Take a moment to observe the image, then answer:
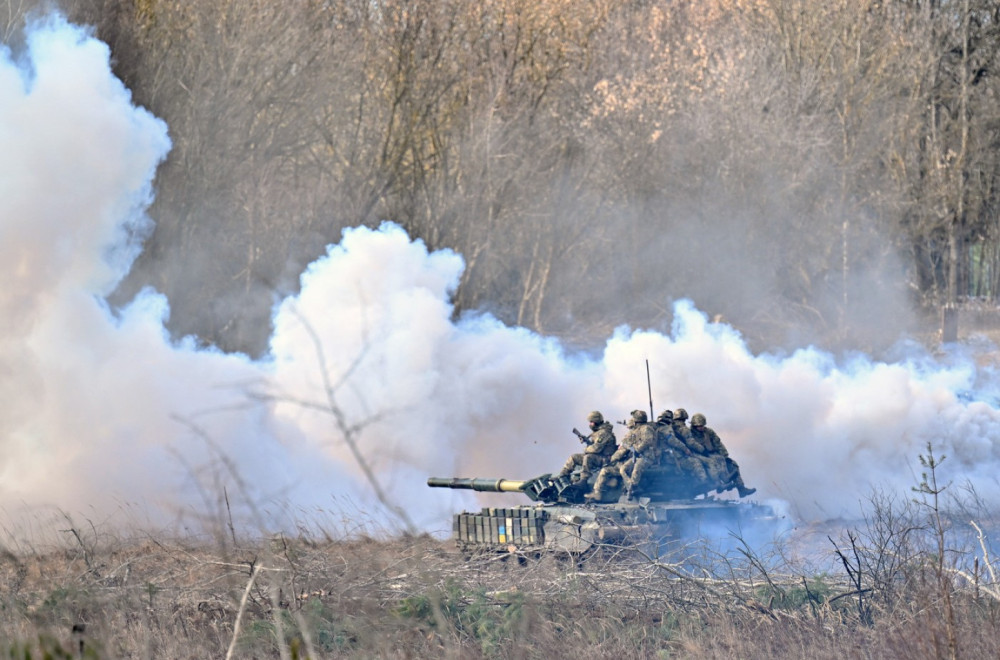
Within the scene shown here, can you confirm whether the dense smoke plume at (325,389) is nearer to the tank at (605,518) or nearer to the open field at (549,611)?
the tank at (605,518)

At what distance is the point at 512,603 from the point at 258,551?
2.51 metres

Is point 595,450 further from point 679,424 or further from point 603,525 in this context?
point 603,525

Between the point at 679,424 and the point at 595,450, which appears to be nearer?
the point at 595,450

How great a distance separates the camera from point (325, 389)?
72.2 feet

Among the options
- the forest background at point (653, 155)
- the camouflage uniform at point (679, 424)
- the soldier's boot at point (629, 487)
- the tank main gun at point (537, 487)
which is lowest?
the soldier's boot at point (629, 487)

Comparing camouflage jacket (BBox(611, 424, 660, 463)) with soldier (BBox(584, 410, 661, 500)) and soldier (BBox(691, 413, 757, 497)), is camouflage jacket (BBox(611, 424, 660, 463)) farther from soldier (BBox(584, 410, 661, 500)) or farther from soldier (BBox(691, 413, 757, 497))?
soldier (BBox(691, 413, 757, 497))

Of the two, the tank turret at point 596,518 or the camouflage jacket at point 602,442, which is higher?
the camouflage jacket at point 602,442

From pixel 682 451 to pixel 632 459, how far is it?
856 mm

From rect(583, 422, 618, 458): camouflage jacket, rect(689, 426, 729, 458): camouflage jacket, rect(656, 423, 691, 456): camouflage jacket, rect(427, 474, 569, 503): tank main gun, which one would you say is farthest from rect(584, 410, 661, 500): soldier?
rect(689, 426, 729, 458): camouflage jacket

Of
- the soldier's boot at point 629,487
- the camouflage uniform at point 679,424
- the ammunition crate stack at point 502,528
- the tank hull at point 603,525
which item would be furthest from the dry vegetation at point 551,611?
the camouflage uniform at point 679,424

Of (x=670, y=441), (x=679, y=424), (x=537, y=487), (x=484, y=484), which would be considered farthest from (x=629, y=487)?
(x=484, y=484)

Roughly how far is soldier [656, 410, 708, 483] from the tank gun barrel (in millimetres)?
1892

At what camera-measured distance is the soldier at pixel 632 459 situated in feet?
59.6

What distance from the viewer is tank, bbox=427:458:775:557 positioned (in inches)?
690
